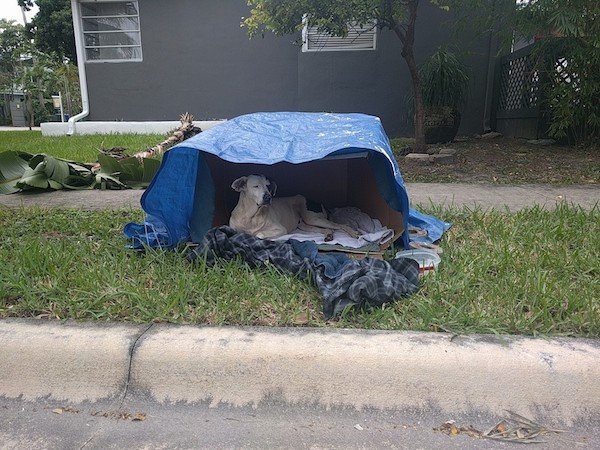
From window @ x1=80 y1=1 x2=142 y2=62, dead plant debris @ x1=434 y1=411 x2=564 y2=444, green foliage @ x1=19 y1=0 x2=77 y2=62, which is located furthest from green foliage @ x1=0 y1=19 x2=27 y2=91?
dead plant debris @ x1=434 y1=411 x2=564 y2=444

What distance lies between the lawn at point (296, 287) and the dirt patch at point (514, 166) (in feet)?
8.13

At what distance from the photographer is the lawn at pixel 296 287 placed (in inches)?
91.4

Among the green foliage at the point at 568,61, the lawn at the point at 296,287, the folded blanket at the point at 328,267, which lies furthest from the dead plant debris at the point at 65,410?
the green foliage at the point at 568,61

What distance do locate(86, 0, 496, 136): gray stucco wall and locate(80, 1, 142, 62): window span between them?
30cm

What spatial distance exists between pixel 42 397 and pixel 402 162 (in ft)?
19.7

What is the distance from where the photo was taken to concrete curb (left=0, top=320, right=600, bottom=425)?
6.48 ft

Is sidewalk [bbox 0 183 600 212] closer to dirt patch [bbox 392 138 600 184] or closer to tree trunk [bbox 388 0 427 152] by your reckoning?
dirt patch [bbox 392 138 600 184]

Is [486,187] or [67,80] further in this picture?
[67,80]

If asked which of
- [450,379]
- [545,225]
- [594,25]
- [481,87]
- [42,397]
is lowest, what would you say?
[42,397]

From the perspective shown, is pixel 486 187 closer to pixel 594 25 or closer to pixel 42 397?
pixel 594 25

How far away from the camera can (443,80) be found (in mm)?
8531

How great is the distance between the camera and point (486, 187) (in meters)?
5.58

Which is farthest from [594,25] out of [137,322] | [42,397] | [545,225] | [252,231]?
[42,397]

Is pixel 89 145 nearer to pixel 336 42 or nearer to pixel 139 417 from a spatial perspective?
pixel 336 42
